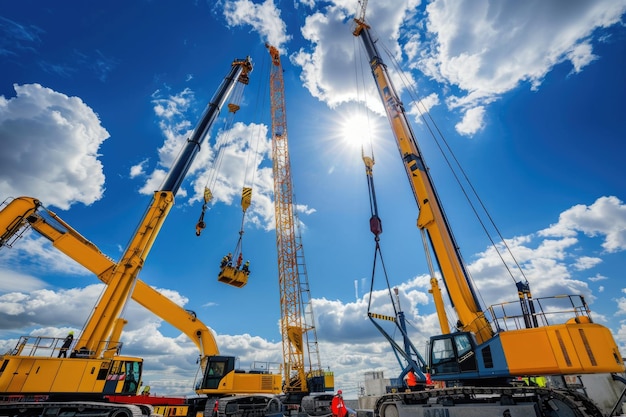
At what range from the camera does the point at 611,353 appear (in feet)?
25.1

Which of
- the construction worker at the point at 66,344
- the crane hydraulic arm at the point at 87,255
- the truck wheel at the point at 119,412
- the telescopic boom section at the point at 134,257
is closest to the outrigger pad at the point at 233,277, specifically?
the crane hydraulic arm at the point at 87,255

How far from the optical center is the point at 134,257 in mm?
14758

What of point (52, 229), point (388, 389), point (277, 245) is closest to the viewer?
point (52, 229)

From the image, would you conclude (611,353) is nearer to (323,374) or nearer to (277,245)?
(323,374)

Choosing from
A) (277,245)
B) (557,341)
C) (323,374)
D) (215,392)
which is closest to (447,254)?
(557,341)

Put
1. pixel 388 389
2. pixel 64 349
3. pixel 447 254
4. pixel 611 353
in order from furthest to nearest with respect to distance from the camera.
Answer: pixel 388 389 < pixel 447 254 < pixel 64 349 < pixel 611 353

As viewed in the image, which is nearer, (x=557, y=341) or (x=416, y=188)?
(x=557, y=341)

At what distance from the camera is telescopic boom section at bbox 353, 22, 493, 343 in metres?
11.8

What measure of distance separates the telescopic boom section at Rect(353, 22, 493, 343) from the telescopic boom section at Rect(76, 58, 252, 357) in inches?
495

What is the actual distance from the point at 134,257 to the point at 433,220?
48.4ft

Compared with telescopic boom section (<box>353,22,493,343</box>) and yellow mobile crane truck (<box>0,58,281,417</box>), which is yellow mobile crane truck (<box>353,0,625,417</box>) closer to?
telescopic boom section (<box>353,22,493,343</box>)

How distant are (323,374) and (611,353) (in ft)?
67.6

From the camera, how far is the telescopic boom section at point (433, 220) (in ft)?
38.7

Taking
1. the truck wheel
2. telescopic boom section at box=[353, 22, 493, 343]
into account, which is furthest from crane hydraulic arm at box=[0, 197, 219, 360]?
telescopic boom section at box=[353, 22, 493, 343]
